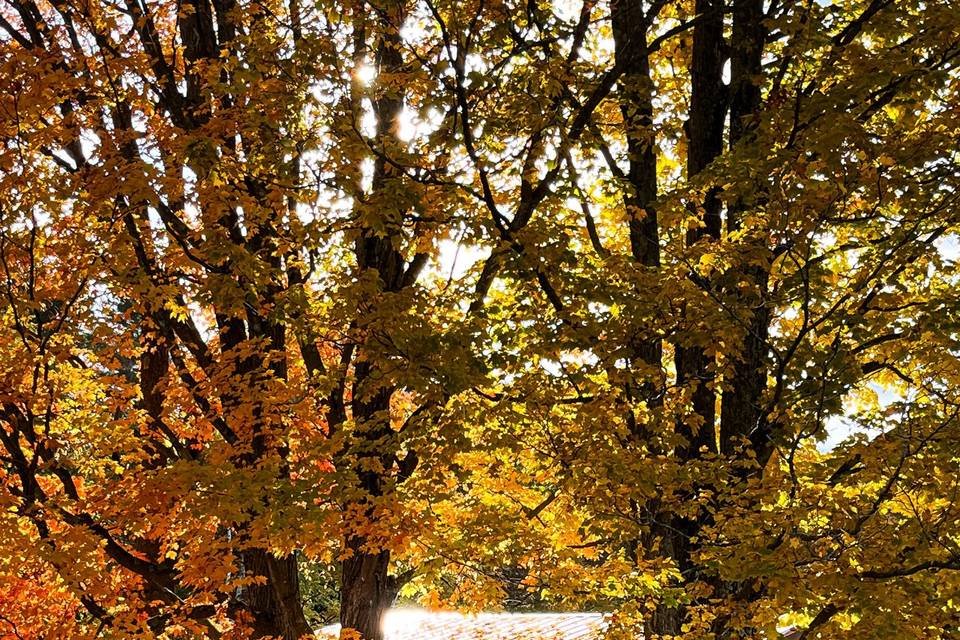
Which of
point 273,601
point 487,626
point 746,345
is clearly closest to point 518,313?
point 746,345

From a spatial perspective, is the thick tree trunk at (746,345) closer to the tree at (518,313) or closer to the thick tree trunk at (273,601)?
the tree at (518,313)

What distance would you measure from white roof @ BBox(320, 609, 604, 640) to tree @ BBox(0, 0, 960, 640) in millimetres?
5598

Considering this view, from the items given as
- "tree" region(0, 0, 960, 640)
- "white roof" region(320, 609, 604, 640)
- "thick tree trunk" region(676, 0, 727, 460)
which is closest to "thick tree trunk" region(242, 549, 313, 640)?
"tree" region(0, 0, 960, 640)

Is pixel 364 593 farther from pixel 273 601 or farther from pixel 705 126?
pixel 705 126

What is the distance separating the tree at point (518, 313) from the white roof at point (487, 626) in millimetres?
5598

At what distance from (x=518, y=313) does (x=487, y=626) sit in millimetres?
9626

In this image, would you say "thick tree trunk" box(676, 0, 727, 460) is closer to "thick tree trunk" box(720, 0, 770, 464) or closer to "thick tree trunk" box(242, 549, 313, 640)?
"thick tree trunk" box(720, 0, 770, 464)

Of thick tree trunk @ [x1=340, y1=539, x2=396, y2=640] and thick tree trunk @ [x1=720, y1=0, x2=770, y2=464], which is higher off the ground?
→ thick tree trunk @ [x1=720, y1=0, x2=770, y2=464]

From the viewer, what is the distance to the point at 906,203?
17.0ft

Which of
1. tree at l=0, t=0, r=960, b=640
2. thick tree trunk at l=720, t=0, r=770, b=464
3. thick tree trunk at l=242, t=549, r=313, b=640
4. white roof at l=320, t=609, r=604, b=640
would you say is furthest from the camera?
white roof at l=320, t=609, r=604, b=640

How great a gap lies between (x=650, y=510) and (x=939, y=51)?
13.3 ft

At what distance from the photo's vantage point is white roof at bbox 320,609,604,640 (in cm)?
1252

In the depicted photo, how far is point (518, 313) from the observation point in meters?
6.02

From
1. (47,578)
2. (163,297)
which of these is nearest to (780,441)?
(163,297)
